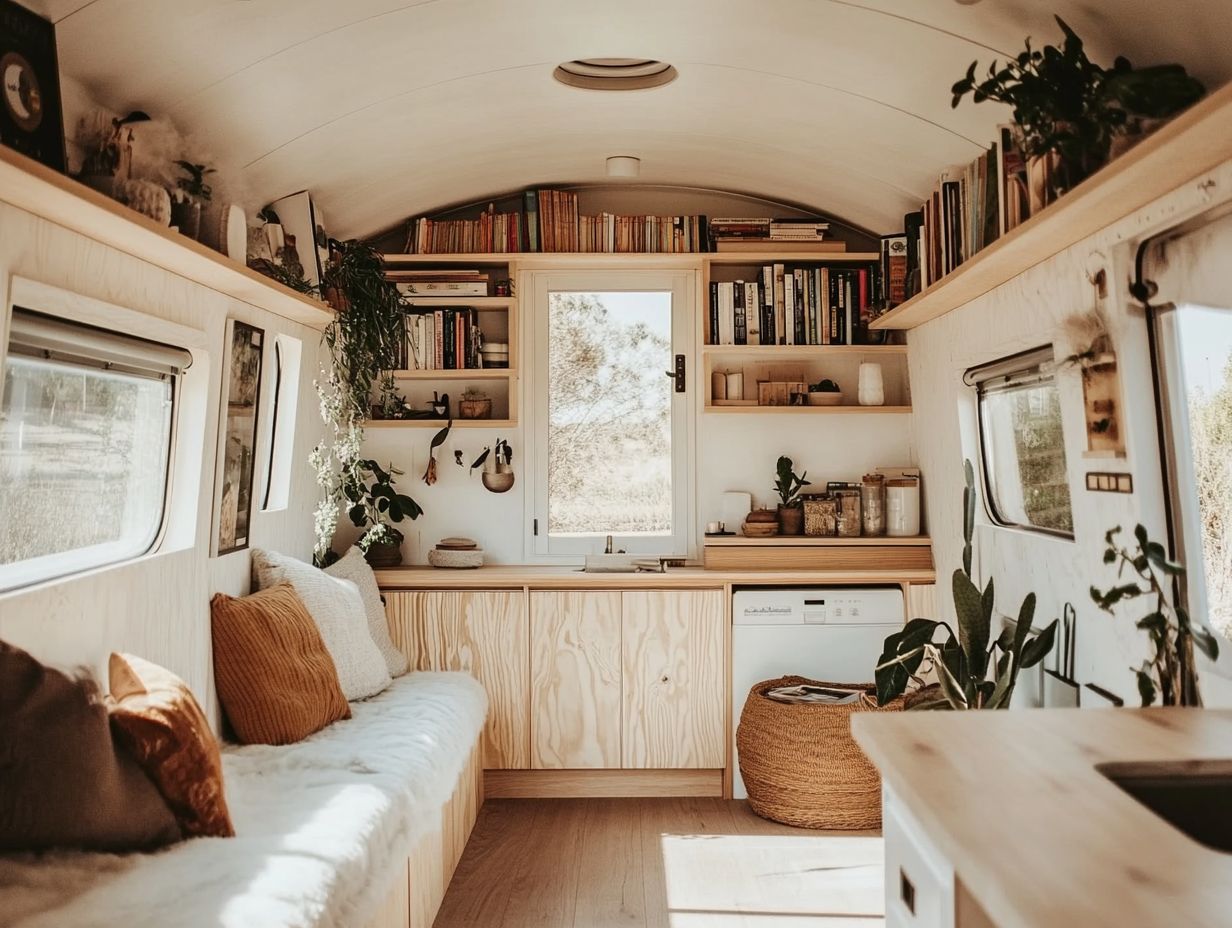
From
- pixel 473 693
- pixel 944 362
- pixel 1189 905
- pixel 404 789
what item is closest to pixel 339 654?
pixel 473 693

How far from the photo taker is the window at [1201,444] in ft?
7.20

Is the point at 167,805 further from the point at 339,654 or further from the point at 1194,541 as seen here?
the point at 1194,541

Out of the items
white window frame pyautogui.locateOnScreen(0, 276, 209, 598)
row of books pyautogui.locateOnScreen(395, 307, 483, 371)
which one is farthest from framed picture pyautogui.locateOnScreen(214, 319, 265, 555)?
row of books pyautogui.locateOnScreen(395, 307, 483, 371)

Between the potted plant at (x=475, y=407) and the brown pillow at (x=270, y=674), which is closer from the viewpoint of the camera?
the brown pillow at (x=270, y=674)

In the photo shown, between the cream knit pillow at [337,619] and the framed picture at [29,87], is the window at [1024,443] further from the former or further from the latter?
the framed picture at [29,87]

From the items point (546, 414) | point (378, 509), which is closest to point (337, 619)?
point (378, 509)

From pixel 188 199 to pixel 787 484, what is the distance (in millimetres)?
2766

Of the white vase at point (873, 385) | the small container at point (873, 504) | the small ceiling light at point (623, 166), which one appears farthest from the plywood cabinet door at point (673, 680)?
the small ceiling light at point (623, 166)

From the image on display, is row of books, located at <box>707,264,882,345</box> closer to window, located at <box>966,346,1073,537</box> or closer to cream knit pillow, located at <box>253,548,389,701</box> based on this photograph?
window, located at <box>966,346,1073,537</box>

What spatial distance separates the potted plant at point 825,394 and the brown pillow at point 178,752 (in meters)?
3.05

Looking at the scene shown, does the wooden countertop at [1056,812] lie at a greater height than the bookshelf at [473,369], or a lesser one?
lesser

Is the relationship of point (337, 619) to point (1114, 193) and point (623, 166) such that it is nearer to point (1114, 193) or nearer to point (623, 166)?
point (623, 166)

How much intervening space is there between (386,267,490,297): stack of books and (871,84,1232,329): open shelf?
204cm

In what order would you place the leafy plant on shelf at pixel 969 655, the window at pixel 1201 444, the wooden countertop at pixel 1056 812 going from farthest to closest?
the leafy plant on shelf at pixel 969 655
the window at pixel 1201 444
the wooden countertop at pixel 1056 812
